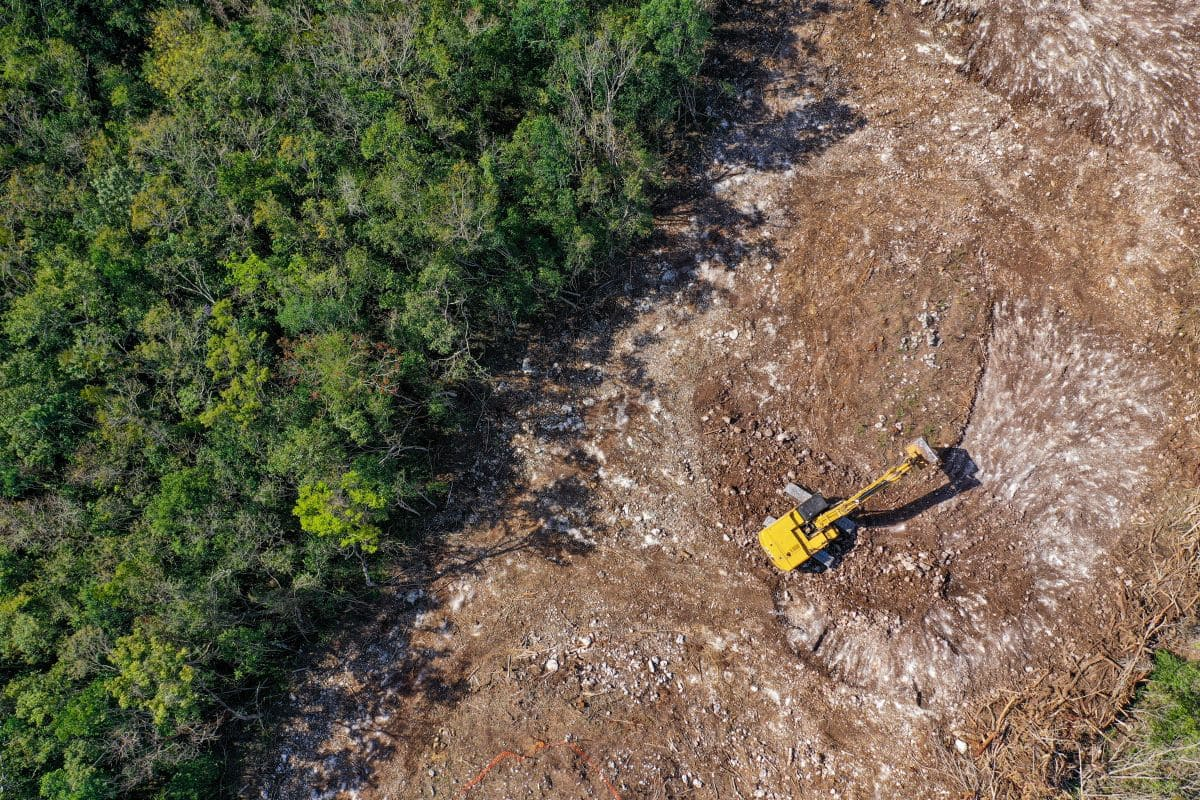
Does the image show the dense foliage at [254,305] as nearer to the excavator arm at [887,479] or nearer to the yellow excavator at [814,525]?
the yellow excavator at [814,525]

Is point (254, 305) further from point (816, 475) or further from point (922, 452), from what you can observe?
point (922, 452)

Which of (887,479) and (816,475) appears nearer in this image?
(887,479)

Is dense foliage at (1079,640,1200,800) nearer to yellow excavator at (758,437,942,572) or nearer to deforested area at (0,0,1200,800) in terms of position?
deforested area at (0,0,1200,800)

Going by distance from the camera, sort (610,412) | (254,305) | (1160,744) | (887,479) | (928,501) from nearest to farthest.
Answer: (1160,744) → (887,479) → (928,501) → (254,305) → (610,412)

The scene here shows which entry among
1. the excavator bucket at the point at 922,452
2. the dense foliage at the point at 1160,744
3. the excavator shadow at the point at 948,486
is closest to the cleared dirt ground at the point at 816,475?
the excavator shadow at the point at 948,486

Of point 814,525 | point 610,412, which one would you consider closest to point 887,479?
point 814,525

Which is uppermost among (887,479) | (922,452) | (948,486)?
(922,452)

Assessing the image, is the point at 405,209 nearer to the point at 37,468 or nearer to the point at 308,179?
the point at 308,179
